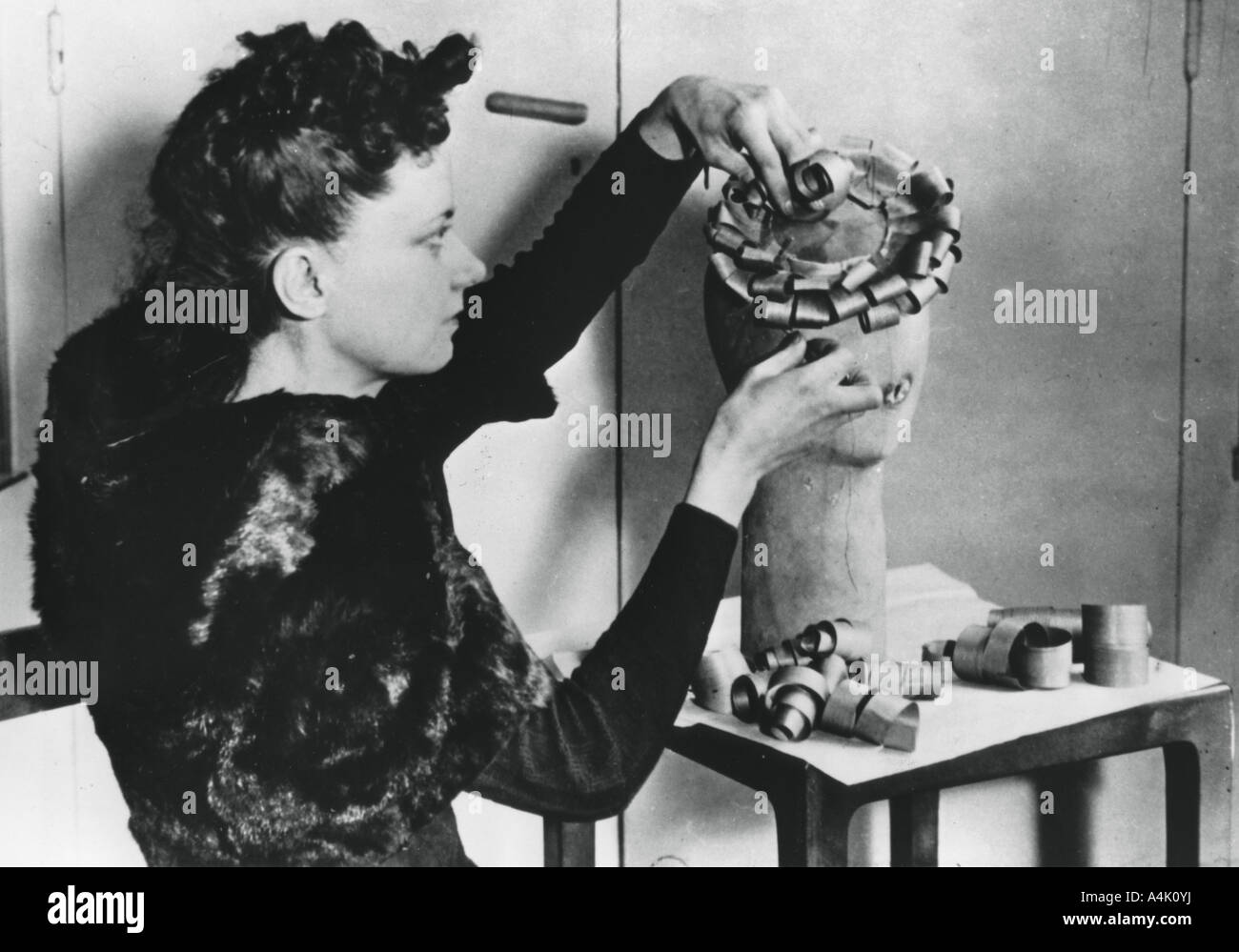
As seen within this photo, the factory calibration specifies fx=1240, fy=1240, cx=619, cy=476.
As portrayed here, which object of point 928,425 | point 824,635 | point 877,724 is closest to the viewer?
point 877,724

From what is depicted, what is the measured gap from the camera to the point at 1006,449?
63.8 inches

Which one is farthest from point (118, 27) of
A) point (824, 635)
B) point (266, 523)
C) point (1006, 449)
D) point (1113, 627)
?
point (1113, 627)

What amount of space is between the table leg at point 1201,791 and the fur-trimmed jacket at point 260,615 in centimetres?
78

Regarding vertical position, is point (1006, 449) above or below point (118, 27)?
below

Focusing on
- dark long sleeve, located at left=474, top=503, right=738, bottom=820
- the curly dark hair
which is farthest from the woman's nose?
dark long sleeve, located at left=474, top=503, right=738, bottom=820

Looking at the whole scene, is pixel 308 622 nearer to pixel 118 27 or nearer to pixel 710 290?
pixel 710 290

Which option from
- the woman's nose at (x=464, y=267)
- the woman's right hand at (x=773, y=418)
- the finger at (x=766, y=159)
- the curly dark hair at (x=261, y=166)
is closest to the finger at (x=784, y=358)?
the woman's right hand at (x=773, y=418)

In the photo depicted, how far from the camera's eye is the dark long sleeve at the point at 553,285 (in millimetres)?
1463

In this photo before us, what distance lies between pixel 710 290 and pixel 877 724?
1.70ft

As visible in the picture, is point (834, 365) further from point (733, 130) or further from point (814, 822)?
point (814, 822)

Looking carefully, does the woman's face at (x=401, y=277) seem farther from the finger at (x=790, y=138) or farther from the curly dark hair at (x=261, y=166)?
the finger at (x=790, y=138)

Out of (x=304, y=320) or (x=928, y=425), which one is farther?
(x=928, y=425)

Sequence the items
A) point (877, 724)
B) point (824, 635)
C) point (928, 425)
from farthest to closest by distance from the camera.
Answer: point (928, 425)
point (824, 635)
point (877, 724)
